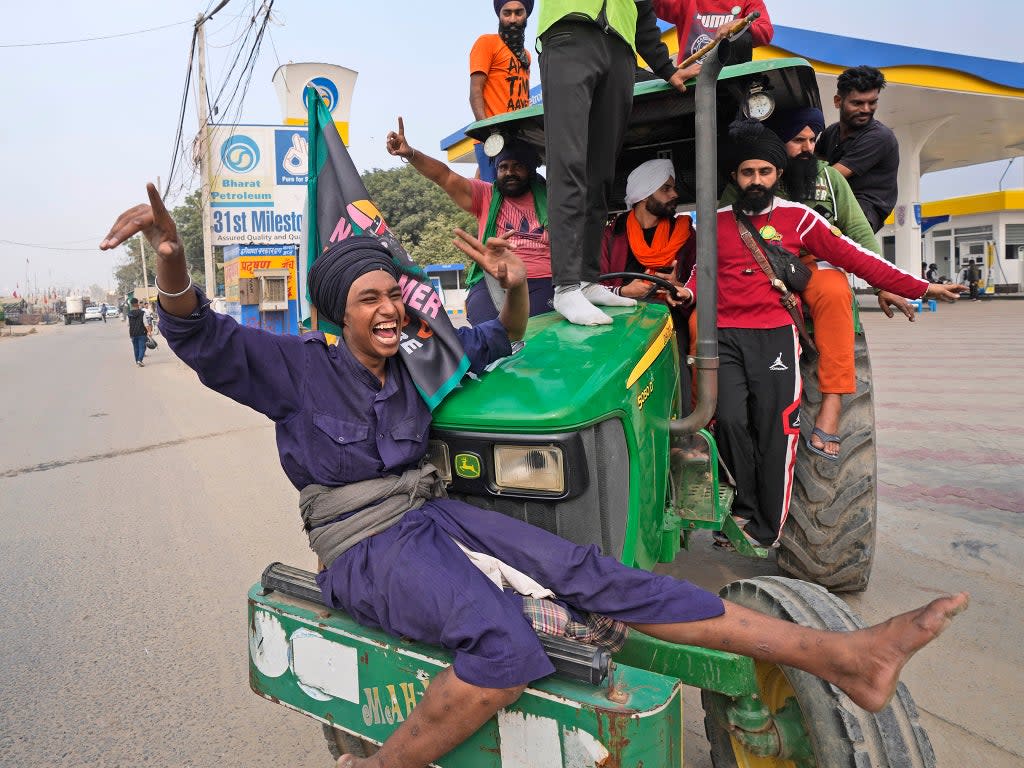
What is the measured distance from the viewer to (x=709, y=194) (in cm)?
266

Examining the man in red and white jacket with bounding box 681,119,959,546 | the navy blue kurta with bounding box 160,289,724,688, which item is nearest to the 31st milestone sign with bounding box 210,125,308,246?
the man in red and white jacket with bounding box 681,119,959,546

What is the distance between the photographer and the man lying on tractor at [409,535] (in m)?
1.73

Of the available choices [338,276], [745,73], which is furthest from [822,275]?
[338,276]

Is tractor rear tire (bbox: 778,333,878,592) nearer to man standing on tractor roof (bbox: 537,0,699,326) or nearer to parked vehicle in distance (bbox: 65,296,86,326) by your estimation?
man standing on tractor roof (bbox: 537,0,699,326)

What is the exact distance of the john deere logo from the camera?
214 cm

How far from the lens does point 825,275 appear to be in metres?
3.34

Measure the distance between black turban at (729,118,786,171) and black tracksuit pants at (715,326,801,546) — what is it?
69cm

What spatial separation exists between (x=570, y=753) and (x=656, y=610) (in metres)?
0.42

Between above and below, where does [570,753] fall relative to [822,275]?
below

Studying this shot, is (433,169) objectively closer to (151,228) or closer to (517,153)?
(517,153)

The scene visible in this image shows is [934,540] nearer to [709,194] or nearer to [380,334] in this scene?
[709,194]

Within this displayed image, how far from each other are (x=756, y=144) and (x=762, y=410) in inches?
42.2

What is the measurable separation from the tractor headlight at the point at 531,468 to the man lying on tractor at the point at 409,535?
0.34ft

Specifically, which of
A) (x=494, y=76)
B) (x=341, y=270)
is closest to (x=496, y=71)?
(x=494, y=76)
